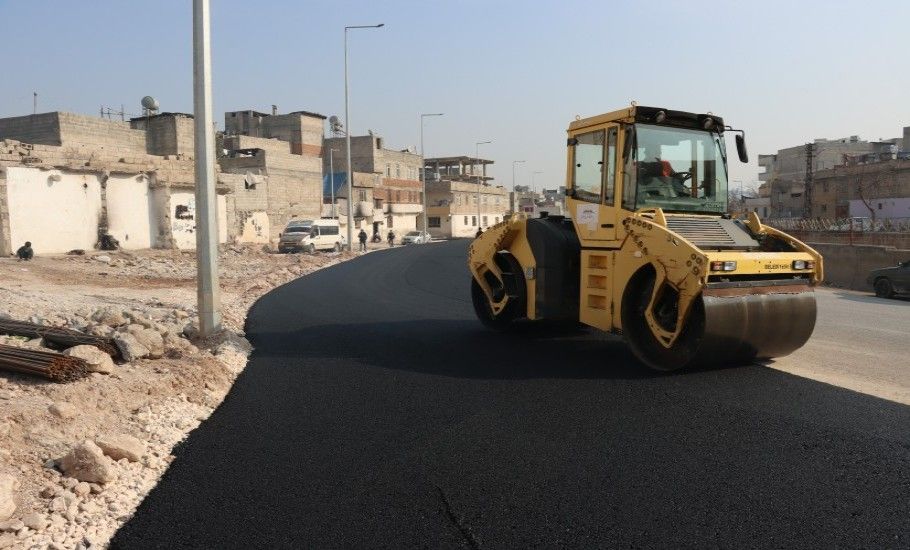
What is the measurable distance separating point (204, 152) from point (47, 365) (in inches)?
141

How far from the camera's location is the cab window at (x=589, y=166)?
7.97 meters

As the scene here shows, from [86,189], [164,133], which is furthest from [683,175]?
[164,133]

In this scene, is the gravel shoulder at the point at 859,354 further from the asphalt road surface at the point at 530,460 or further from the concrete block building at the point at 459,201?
the concrete block building at the point at 459,201

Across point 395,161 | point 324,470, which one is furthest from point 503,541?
point 395,161

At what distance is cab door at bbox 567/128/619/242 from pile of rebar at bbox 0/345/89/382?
17.0ft

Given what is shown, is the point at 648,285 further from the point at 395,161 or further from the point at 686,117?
the point at 395,161

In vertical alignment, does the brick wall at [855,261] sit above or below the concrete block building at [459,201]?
below

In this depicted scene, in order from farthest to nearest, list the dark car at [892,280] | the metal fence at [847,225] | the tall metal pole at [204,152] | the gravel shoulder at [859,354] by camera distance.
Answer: the metal fence at [847,225], the dark car at [892,280], the tall metal pole at [204,152], the gravel shoulder at [859,354]

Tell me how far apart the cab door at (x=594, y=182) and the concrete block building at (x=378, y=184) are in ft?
161

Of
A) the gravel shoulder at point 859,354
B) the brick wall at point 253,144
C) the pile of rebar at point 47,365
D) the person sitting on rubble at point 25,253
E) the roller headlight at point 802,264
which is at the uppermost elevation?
the brick wall at point 253,144

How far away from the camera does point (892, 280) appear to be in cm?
1869

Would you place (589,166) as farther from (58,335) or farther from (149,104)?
(149,104)

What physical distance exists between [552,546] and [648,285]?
13.7 feet

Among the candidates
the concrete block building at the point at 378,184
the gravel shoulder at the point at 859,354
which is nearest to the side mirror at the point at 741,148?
the gravel shoulder at the point at 859,354
